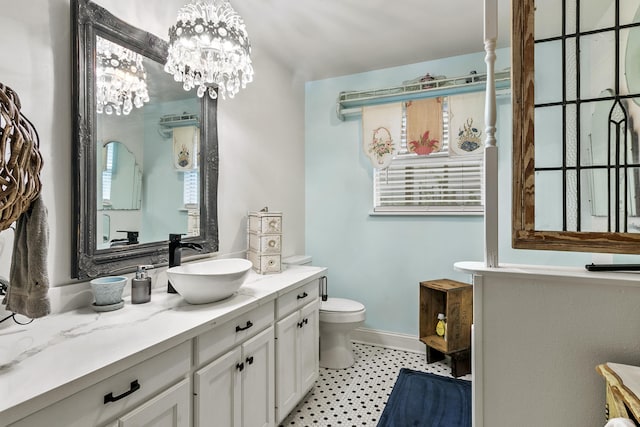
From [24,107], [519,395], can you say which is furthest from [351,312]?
[24,107]

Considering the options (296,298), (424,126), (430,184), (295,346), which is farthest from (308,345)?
(424,126)

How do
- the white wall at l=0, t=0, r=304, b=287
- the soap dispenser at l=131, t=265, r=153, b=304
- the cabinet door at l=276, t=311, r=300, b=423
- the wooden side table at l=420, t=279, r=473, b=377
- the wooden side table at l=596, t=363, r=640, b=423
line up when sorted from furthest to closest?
the wooden side table at l=420, t=279, r=473, b=377 < the cabinet door at l=276, t=311, r=300, b=423 < the soap dispenser at l=131, t=265, r=153, b=304 < the white wall at l=0, t=0, r=304, b=287 < the wooden side table at l=596, t=363, r=640, b=423

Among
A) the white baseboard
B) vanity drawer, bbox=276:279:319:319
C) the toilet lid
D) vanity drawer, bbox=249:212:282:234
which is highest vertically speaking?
vanity drawer, bbox=249:212:282:234

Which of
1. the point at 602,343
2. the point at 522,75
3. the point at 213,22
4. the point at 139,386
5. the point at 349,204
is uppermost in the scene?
the point at 213,22

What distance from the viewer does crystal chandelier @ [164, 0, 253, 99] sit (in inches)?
60.7

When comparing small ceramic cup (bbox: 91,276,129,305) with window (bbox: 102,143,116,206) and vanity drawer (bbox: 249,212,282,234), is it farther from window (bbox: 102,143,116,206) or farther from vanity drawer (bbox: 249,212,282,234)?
vanity drawer (bbox: 249,212,282,234)

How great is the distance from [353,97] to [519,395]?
8.56ft

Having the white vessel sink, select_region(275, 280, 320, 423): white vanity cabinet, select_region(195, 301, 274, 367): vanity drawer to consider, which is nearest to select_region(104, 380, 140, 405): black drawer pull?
select_region(195, 301, 274, 367): vanity drawer

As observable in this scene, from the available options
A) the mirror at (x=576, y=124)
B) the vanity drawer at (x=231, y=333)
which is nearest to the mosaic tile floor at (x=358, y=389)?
the vanity drawer at (x=231, y=333)

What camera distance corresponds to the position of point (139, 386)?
1.02m

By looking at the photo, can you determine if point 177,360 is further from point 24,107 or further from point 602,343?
point 602,343

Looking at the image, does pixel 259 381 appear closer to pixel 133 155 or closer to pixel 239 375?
pixel 239 375

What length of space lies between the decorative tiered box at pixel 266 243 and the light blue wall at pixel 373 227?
1.05 m

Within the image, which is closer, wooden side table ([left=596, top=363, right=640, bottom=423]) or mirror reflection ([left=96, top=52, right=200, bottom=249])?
wooden side table ([left=596, top=363, right=640, bottom=423])
